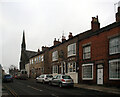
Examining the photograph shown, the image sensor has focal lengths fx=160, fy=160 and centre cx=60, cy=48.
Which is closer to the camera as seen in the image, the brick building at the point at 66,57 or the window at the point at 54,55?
the brick building at the point at 66,57

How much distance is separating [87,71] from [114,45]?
622 cm

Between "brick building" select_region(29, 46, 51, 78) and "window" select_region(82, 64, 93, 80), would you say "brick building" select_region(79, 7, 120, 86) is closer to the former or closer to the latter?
"window" select_region(82, 64, 93, 80)

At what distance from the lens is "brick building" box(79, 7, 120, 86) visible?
1866cm

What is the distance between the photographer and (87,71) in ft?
76.6

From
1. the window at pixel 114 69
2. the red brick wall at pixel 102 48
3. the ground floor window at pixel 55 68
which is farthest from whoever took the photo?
the ground floor window at pixel 55 68

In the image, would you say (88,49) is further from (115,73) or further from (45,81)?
(45,81)

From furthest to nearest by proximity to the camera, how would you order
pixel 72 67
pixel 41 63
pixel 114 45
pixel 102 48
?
1. pixel 41 63
2. pixel 72 67
3. pixel 102 48
4. pixel 114 45

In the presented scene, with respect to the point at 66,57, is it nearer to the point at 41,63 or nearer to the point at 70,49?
the point at 70,49

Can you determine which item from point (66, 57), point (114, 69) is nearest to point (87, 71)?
Answer: point (114, 69)

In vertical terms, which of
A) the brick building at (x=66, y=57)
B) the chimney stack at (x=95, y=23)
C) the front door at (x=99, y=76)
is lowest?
the front door at (x=99, y=76)

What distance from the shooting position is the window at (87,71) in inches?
892

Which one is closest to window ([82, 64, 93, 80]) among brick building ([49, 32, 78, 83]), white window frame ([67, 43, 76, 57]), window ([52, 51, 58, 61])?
brick building ([49, 32, 78, 83])

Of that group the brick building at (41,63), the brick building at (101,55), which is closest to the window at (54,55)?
the brick building at (41,63)

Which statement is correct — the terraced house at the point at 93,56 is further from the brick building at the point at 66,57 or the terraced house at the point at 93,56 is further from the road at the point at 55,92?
the road at the point at 55,92
